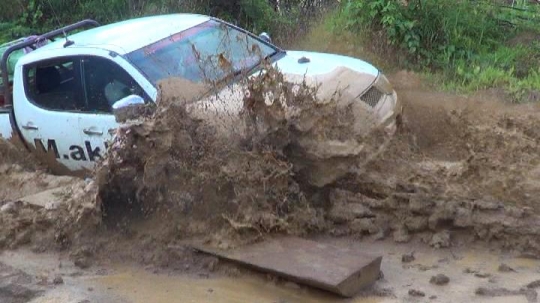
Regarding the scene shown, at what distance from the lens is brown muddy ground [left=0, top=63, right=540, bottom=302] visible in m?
5.54

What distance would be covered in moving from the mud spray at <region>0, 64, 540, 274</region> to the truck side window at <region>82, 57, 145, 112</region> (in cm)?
69

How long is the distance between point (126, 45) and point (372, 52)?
329 cm

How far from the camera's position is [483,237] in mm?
5562

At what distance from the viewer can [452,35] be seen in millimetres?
9383

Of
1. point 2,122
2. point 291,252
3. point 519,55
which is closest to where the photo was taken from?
point 291,252

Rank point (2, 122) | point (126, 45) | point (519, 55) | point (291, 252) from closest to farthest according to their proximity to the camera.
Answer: point (291, 252)
point (126, 45)
point (2, 122)
point (519, 55)

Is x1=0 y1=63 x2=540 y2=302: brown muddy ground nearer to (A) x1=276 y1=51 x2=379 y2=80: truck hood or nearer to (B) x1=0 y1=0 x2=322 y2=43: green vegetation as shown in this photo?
(A) x1=276 y1=51 x2=379 y2=80: truck hood

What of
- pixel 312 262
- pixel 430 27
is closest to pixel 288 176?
pixel 312 262

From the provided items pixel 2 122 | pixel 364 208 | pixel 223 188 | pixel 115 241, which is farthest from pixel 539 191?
pixel 2 122

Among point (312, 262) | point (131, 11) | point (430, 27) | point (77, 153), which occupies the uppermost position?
point (430, 27)

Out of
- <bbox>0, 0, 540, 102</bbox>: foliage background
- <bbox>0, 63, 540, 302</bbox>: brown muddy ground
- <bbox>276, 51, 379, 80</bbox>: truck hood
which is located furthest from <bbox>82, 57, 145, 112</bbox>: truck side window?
<bbox>0, 0, 540, 102</bbox>: foliage background

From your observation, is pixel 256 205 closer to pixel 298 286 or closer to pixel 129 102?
pixel 298 286

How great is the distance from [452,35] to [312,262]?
488 centimetres

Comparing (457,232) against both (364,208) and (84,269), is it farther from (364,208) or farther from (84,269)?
(84,269)
